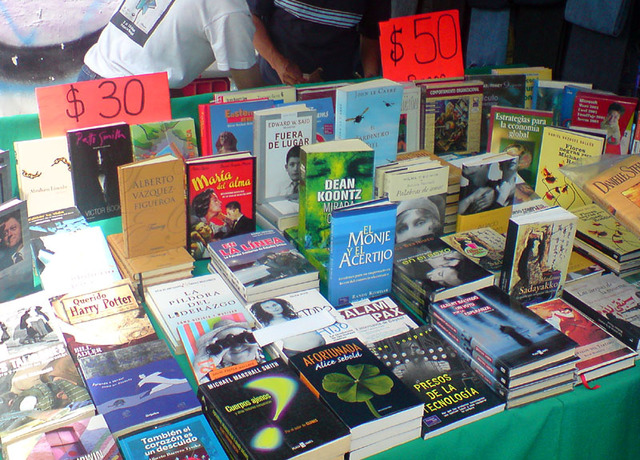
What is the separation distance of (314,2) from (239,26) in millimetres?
697

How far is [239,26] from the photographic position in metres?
2.42

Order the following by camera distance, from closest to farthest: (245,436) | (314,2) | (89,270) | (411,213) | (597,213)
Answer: (245,436) < (89,270) < (411,213) < (597,213) < (314,2)

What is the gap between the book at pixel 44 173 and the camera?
6.12ft

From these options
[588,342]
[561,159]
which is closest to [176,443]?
[588,342]

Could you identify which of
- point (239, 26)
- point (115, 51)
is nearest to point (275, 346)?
point (239, 26)

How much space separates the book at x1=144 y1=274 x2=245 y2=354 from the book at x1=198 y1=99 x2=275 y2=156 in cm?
59

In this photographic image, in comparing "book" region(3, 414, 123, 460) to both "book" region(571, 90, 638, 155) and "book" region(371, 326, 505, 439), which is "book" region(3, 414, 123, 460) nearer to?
"book" region(371, 326, 505, 439)

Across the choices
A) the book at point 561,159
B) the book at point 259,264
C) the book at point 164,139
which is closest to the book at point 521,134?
the book at point 561,159

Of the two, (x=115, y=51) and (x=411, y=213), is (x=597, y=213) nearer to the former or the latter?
(x=411, y=213)

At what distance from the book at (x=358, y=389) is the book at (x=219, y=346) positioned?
124 millimetres

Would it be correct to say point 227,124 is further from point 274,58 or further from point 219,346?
point 274,58

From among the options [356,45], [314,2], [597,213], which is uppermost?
[314,2]

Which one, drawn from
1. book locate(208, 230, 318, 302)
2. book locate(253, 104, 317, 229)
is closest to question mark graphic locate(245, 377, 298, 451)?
book locate(208, 230, 318, 302)

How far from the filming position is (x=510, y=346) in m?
1.35
